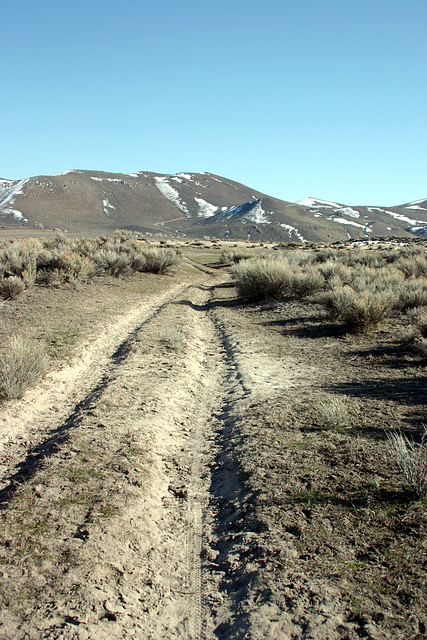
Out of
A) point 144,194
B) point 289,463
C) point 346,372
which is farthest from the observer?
point 144,194

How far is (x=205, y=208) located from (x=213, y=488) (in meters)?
141

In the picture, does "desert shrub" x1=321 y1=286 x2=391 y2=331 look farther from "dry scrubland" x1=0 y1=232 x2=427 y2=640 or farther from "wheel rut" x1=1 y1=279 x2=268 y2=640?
"wheel rut" x1=1 y1=279 x2=268 y2=640

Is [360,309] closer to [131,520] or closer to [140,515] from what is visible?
[140,515]

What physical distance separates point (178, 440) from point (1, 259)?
12.9 meters

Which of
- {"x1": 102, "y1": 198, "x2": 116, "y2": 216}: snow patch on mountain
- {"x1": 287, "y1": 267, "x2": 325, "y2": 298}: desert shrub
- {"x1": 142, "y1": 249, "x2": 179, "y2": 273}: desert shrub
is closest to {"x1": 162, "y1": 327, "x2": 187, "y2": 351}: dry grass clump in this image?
{"x1": 287, "y1": 267, "x2": 325, "y2": 298}: desert shrub

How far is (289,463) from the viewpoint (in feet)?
13.1

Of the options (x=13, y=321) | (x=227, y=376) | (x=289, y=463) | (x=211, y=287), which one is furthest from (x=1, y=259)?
(x=289, y=463)

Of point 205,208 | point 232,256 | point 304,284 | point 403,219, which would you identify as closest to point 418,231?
point 403,219

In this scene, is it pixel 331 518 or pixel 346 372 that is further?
pixel 346 372

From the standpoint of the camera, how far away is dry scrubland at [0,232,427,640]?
8.15 ft

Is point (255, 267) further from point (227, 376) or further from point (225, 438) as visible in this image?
point (225, 438)

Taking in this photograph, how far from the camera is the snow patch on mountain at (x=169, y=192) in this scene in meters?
136

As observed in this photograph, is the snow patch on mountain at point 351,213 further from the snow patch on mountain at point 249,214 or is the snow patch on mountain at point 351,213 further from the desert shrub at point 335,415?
the desert shrub at point 335,415

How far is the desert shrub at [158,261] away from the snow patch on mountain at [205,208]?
112m
